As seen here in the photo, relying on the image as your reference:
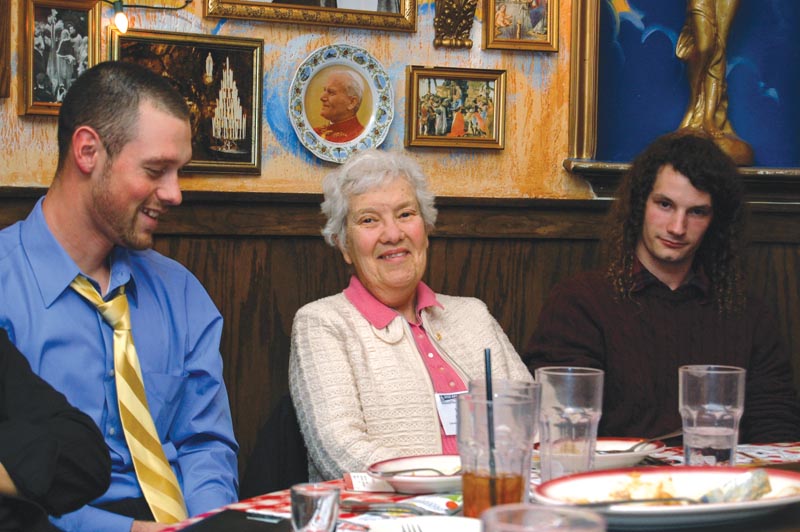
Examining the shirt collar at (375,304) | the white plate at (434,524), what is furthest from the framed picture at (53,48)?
the white plate at (434,524)

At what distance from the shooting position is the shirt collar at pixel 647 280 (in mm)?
2857

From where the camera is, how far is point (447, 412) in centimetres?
241

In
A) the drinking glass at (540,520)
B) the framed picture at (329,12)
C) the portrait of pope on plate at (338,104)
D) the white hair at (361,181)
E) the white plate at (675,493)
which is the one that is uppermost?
the framed picture at (329,12)

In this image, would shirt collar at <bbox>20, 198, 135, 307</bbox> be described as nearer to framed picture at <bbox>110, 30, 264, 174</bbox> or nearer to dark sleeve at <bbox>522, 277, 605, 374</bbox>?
framed picture at <bbox>110, 30, 264, 174</bbox>

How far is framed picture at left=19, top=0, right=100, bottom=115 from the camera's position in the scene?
9.44 ft

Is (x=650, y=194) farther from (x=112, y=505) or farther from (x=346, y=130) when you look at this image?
(x=112, y=505)

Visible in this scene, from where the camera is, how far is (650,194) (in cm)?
293

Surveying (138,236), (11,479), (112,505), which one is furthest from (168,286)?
(11,479)

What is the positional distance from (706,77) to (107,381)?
91.6 inches

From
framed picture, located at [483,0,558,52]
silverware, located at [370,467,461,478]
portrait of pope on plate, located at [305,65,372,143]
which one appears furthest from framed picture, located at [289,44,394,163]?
silverware, located at [370,467,461,478]

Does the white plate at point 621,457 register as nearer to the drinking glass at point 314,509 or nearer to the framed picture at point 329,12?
the drinking glass at point 314,509

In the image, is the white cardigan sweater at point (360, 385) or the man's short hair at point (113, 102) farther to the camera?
the white cardigan sweater at point (360, 385)

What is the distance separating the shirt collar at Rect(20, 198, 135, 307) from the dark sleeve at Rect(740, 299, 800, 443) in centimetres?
166

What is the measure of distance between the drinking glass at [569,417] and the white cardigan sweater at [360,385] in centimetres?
80
